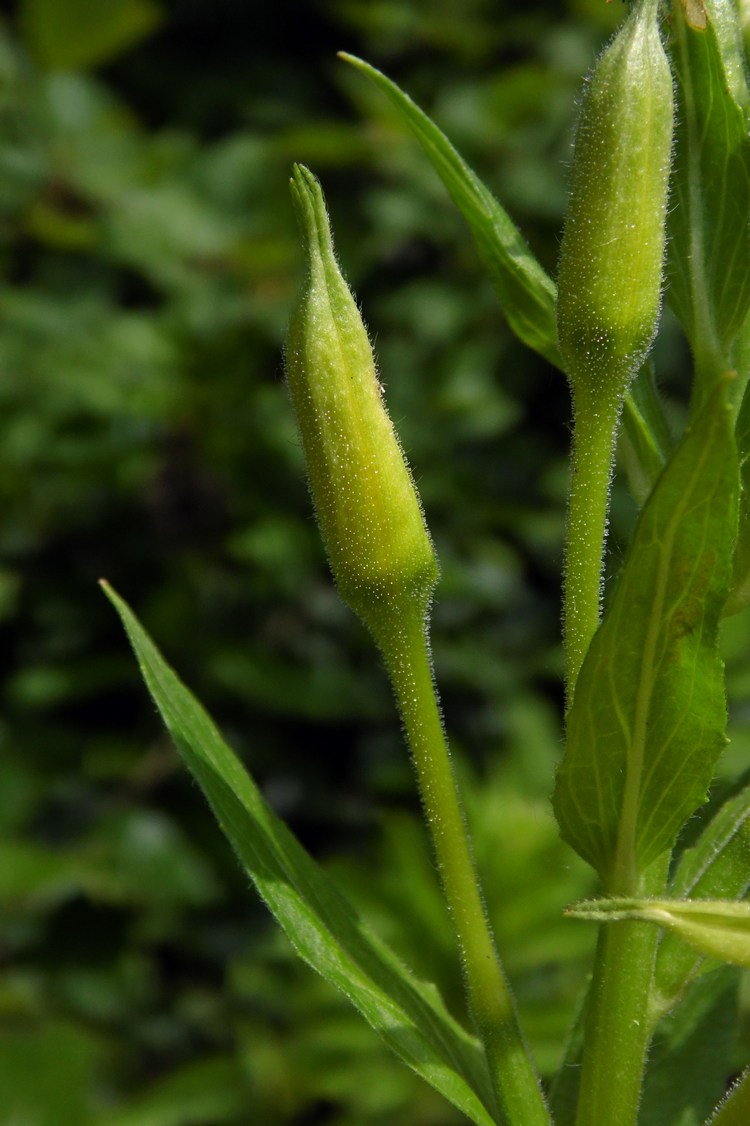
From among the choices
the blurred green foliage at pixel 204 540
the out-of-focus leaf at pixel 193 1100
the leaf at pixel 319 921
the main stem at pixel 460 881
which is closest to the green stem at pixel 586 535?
the main stem at pixel 460 881

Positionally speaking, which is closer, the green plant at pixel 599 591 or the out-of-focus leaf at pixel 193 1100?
the green plant at pixel 599 591

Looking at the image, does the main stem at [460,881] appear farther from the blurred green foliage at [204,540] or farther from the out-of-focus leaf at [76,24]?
the out-of-focus leaf at [76,24]

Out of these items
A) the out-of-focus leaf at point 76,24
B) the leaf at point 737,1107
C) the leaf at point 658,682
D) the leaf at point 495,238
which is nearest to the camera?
the leaf at point 658,682

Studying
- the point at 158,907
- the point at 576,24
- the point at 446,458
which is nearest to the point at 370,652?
the point at 446,458

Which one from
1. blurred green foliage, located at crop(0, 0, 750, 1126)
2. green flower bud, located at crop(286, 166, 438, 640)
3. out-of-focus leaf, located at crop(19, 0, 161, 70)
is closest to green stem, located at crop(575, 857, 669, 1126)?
green flower bud, located at crop(286, 166, 438, 640)

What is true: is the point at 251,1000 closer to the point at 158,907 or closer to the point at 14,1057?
the point at 158,907

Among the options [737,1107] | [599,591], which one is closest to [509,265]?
[599,591]

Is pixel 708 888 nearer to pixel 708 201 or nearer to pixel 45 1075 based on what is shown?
pixel 708 201

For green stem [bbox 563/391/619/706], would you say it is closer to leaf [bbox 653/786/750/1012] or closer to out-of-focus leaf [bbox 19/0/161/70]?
leaf [bbox 653/786/750/1012]
